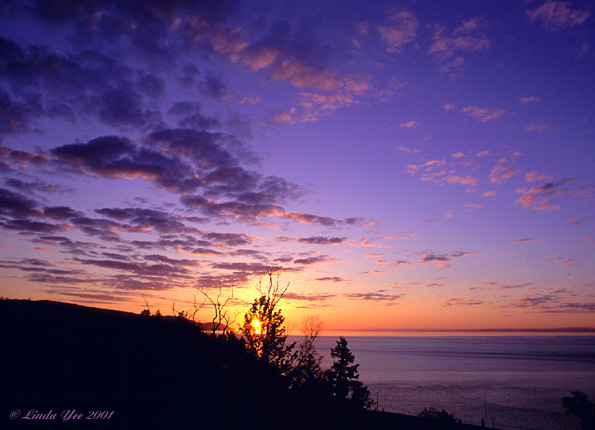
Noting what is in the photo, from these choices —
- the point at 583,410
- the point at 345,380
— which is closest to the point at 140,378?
the point at 345,380

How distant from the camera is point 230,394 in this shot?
17.1 metres

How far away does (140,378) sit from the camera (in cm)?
1614

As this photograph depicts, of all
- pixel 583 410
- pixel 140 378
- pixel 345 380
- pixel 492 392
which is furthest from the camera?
pixel 492 392

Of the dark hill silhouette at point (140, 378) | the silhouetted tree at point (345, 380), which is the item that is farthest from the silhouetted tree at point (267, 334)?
the silhouetted tree at point (345, 380)

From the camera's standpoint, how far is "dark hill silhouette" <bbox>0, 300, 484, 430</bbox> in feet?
43.1

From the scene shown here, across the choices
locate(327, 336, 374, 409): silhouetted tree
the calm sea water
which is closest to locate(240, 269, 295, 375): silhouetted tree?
locate(327, 336, 374, 409): silhouetted tree

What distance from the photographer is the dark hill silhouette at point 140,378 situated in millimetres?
13148

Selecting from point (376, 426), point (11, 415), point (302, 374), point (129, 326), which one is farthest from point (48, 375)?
point (376, 426)

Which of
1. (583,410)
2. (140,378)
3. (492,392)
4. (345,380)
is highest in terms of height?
(140,378)

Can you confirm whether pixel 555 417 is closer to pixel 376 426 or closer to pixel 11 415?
pixel 376 426

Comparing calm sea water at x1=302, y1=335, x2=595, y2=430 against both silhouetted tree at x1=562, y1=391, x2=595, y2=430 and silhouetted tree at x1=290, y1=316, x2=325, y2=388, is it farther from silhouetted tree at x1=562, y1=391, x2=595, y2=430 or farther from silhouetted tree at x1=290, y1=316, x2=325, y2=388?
silhouetted tree at x1=290, y1=316, x2=325, y2=388

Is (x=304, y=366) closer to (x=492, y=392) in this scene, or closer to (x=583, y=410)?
(x=583, y=410)

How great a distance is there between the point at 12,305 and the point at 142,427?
1611cm

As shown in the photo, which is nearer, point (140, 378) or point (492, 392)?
point (140, 378)
